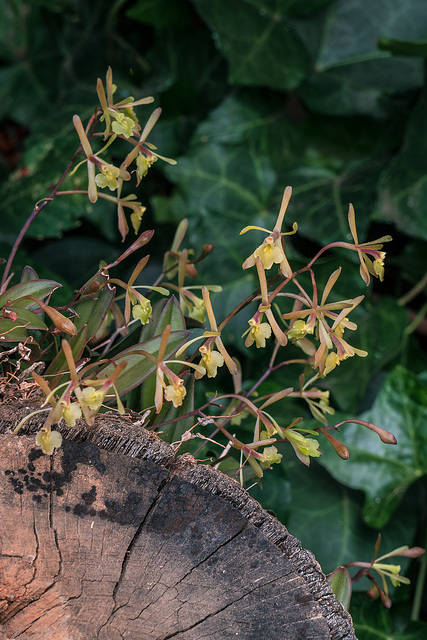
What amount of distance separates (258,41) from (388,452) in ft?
2.46

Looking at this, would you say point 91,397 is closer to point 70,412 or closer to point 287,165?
point 70,412

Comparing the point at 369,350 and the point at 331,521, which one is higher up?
the point at 369,350

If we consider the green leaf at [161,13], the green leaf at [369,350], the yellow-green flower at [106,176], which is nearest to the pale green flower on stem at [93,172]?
the yellow-green flower at [106,176]

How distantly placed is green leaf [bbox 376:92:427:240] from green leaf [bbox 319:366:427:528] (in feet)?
0.85

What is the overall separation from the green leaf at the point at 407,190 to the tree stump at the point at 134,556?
0.66 meters

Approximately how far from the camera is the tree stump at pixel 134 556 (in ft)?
1.27

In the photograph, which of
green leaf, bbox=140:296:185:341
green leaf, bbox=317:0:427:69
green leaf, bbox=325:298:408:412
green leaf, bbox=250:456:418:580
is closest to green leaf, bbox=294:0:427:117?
green leaf, bbox=317:0:427:69

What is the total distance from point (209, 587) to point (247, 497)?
0.22 ft

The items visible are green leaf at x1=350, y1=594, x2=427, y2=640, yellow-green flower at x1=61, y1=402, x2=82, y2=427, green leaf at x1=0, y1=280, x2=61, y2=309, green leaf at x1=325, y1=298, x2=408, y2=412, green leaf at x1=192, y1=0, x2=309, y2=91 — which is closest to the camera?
yellow-green flower at x1=61, y1=402, x2=82, y2=427

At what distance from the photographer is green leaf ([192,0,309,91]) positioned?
968 mm

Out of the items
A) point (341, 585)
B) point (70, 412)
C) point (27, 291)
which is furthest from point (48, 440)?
point (341, 585)

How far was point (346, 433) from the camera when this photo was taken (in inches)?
31.6

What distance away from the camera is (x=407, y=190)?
923 mm

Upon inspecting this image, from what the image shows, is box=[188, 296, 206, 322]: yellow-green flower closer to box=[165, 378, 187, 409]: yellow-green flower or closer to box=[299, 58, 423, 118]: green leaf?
box=[165, 378, 187, 409]: yellow-green flower
